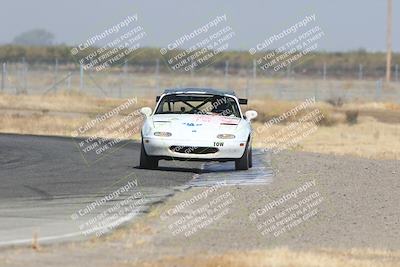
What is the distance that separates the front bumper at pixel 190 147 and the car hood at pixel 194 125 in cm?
12

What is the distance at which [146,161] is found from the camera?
19.4 metres

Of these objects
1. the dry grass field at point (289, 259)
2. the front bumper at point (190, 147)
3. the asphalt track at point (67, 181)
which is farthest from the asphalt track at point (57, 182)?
the dry grass field at point (289, 259)

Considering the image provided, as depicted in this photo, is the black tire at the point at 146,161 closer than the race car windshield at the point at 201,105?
Yes

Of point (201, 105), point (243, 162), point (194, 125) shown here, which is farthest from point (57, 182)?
point (201, 105)

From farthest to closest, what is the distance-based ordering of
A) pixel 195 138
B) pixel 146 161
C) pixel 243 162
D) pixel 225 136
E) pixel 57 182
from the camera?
pixel 243 162 < pixel 146 161 < pixel 225 136 < pixel 195 138 < pixel 57 182

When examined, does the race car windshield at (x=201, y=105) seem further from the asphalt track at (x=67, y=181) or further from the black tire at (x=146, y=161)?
the black tire at (x=146, y=161)

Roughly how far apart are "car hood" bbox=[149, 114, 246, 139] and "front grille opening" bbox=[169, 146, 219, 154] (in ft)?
0.60

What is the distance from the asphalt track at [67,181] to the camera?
12320 millimetres

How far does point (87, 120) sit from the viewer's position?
39.2 metres

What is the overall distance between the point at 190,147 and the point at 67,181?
8.95 ft

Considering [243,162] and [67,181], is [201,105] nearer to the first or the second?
[243,162]

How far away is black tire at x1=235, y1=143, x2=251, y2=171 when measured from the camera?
19.6 m

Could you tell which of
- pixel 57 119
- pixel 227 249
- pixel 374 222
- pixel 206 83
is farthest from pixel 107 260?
pixel 206 83

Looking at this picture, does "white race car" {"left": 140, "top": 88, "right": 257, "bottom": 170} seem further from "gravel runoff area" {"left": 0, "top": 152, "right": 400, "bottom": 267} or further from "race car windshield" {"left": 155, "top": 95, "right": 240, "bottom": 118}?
"gravel runoff area" {"left": 0, "top": 152, "right": 400, "bottom": 267}
